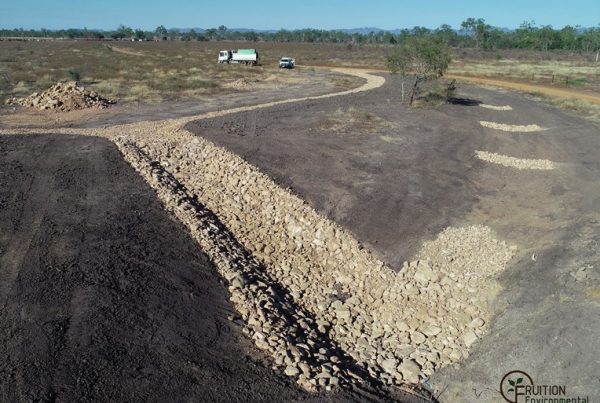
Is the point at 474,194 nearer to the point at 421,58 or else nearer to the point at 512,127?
the point at 512,127

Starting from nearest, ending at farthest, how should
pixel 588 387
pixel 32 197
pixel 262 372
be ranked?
pixel 588 387, pixel 262 372, pixel 32 197

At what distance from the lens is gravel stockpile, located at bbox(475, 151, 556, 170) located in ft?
69.2

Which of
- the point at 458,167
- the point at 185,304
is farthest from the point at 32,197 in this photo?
the point at 458,167

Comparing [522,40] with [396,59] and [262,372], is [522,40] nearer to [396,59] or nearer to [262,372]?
[396,59]

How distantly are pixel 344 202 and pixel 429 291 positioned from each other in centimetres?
518

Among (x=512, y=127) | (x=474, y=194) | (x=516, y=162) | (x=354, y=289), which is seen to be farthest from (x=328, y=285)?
(x=512, y=127)

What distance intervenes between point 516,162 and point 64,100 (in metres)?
Result: 25.9

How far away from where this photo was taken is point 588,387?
28.7 feet

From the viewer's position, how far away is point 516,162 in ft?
70.6

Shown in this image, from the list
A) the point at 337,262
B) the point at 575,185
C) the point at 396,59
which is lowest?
the point at 337,262

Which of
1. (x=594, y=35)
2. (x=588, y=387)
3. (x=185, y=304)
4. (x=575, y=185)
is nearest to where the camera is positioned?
(x=588, y=387)

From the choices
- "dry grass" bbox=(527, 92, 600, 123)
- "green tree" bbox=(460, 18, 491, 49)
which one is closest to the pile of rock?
"dry grass" bbox=(527, 92, 600, 123)

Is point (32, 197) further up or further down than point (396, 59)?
further down

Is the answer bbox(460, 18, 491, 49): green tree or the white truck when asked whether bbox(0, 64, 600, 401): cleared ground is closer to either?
the white truck
